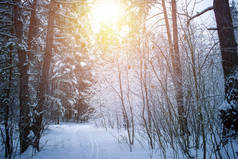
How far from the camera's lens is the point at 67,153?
5250 millimetres

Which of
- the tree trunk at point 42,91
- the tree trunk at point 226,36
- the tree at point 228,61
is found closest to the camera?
the tree at point 228,61

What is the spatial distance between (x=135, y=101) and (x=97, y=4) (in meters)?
6.57

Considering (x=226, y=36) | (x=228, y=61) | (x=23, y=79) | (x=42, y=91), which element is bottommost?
(x=42, y=91)

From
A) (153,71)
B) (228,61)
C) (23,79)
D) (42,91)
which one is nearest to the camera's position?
(228,61)

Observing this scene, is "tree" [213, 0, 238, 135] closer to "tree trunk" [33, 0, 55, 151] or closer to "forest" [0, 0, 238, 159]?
"forest" [0, 0, 238, 159]

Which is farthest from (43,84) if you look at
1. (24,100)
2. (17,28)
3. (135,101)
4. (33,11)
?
(135,101)

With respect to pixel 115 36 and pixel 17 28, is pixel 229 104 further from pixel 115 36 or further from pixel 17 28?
pixel 17 28

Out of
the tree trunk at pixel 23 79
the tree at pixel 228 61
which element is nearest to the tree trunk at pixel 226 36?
the tree at pixel 228 61

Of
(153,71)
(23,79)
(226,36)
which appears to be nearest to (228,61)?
(226,36)

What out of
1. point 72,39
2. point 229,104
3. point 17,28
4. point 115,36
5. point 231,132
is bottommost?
point 231,132

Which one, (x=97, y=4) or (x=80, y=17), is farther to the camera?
(x=80, y=17)

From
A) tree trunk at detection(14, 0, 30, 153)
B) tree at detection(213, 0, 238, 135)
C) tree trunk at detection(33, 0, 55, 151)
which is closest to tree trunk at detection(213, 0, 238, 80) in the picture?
tree at detection(213, 0, 238, 135)

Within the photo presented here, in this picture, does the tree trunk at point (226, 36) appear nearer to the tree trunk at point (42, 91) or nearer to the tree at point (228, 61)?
the tree at point (228, 61)

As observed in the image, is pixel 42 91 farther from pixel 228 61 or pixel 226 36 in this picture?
pixel 226 36
